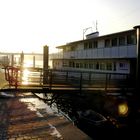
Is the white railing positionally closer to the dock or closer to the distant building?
the distant building

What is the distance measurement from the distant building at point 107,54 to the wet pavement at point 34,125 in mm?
17001

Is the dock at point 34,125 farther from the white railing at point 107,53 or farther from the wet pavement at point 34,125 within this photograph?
the white railing at point 107,53

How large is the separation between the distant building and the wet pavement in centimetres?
1700

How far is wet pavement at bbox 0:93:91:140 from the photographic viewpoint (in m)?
7.67

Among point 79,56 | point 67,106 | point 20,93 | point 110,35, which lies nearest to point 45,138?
point 20,93

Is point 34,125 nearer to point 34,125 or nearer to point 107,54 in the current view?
point 34,125

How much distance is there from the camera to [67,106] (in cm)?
2000

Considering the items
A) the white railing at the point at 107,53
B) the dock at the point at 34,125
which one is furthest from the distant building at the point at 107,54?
the dock at the point at 34,125

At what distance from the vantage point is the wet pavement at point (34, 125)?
7672mm

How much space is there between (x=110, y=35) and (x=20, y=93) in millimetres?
17324

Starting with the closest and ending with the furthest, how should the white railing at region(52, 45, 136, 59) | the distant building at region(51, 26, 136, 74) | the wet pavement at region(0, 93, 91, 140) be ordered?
the wet pavement at region(0, 93, 91, 140) < the white railing at region(52, 45, 136, 59) < the distant building at region(51, 26, 136, 74)

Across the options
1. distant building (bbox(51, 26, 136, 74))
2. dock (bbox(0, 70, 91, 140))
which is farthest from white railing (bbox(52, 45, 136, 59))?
dock (bbox(0, 70, 91, 140))

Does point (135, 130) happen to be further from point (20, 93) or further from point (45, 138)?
point (45, 138)

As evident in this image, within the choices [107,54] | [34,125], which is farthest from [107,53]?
[34,125]
